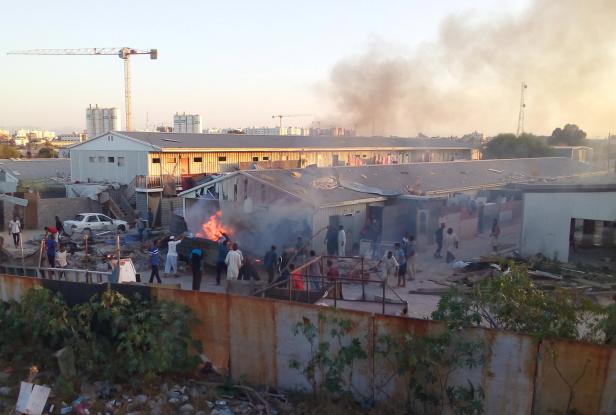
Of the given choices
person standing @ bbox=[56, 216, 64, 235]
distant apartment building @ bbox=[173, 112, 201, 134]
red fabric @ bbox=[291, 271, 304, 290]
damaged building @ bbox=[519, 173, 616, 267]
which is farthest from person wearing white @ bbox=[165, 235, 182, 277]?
distant apartment building @ bbox=[173, 112, 201, 134]

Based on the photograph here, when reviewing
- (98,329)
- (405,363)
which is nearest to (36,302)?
(98,329)

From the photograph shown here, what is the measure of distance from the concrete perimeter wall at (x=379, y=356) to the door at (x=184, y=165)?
2184 centimetres

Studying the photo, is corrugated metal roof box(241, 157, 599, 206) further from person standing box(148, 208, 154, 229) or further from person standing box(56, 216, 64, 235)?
person standing box(56, 216, 64, 235)

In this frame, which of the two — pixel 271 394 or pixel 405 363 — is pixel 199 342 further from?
pixel 405 363

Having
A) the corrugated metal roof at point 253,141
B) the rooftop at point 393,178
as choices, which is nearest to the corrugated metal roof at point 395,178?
the rooftop at point 393,178

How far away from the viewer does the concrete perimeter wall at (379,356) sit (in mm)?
5727

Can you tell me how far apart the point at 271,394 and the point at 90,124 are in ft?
329

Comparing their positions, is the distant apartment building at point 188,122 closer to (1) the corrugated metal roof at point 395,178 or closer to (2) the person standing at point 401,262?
(1) the corrugated metal roof at point 395,178

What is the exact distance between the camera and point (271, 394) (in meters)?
6.99

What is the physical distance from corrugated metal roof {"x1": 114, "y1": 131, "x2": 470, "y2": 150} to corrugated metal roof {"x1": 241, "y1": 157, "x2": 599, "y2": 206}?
33.0 feet

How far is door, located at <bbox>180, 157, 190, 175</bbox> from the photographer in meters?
29.8

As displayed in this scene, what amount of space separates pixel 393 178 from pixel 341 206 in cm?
639

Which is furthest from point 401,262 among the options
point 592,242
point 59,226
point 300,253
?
point 59,226

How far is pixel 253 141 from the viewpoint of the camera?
34.8m
